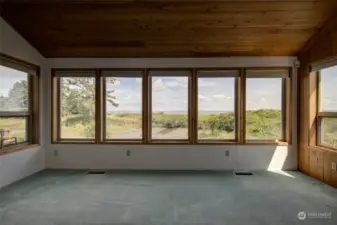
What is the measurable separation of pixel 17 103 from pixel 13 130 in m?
0.47

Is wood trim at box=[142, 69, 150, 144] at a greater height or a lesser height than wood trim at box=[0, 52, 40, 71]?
lesser

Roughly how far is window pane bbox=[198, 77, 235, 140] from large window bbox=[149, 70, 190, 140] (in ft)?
0.99

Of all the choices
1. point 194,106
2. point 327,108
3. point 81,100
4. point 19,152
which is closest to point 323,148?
point 327,108

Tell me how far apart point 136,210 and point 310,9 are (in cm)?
365

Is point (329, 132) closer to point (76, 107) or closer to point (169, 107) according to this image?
point (169, 107)

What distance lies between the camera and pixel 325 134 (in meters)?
4.61

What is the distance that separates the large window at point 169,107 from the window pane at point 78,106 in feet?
4.08

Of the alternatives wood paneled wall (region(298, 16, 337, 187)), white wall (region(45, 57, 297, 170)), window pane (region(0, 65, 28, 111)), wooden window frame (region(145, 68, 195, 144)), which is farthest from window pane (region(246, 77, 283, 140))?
window pane (region(0, 65, 28, 111))

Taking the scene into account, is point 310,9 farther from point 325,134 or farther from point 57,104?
point 57,104

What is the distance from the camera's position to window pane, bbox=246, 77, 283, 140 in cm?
538

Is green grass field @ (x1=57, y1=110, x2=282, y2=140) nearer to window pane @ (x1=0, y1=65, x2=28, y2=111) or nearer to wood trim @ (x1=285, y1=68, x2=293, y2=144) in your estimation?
wood trim @ (x1=285, y1=68, x2=293, y2=144)

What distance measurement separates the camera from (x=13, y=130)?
4.61 metres

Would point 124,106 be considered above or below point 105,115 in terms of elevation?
above

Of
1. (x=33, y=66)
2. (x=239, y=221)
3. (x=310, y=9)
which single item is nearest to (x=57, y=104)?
(x=33, y=66)
